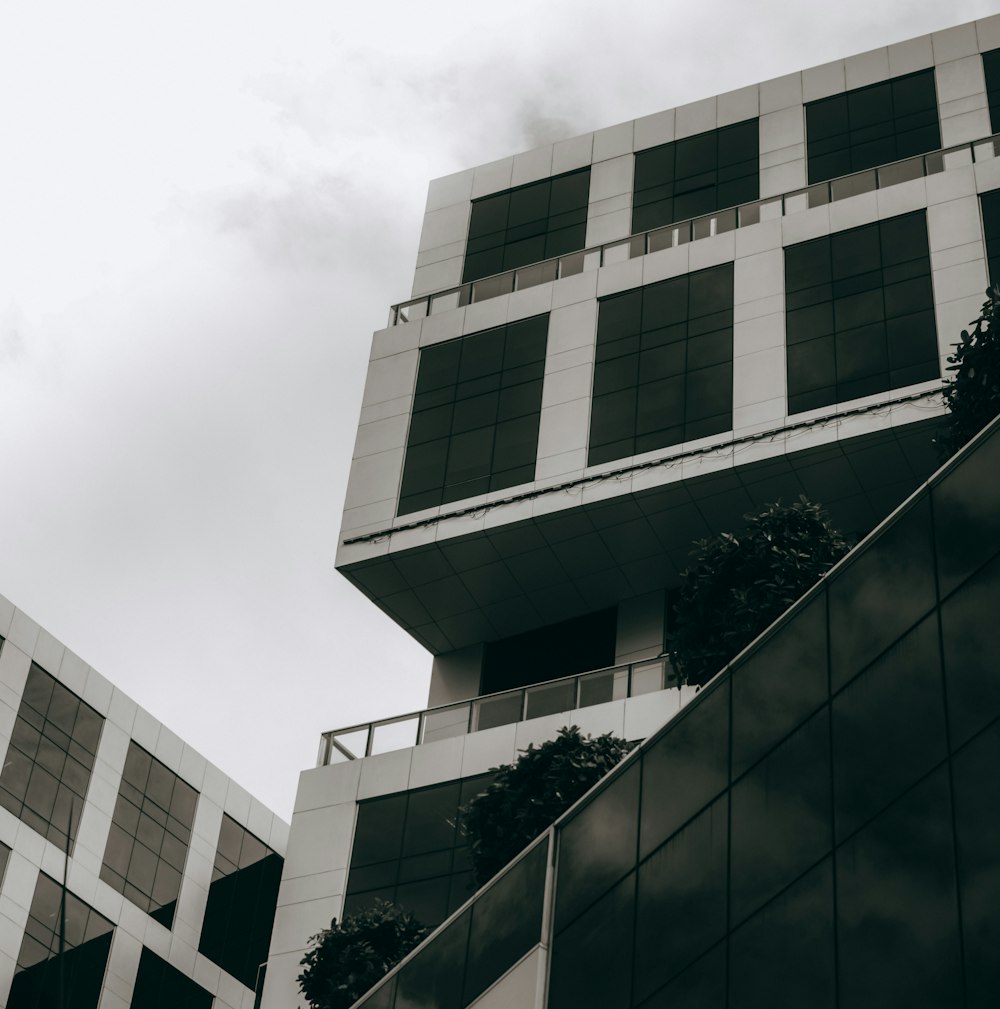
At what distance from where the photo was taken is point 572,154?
1801 inches

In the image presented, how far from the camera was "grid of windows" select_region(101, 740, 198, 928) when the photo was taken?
51.1 m

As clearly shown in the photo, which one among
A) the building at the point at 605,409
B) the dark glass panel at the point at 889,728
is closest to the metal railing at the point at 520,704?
the building at the point at 605,409

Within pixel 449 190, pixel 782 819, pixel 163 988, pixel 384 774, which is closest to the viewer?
pixel 782 819

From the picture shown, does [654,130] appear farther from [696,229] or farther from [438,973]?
[438,973]

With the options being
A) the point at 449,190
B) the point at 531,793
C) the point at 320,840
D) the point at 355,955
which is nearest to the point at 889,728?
the point at 531,793

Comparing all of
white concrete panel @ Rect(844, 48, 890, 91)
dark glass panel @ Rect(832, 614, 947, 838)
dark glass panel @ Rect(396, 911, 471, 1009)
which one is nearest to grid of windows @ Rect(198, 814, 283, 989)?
dark glass panel @ Rect(396, 911, 471, 1009)

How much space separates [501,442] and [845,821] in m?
22.5

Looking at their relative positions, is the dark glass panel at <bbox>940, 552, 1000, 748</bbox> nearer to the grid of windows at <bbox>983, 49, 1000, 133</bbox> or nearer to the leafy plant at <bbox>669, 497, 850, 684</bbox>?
the leafy plant at <bbox>669, 497, 850, 684</bbox>

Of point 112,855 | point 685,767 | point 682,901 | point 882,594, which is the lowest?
point 682,901

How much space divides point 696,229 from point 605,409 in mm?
5511

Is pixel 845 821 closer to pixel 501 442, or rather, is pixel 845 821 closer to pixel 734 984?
pixel 734 984

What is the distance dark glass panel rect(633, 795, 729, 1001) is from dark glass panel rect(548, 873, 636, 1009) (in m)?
0.28

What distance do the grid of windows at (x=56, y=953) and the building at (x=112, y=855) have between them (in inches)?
1.5

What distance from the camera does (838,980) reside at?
17172 millimetres
